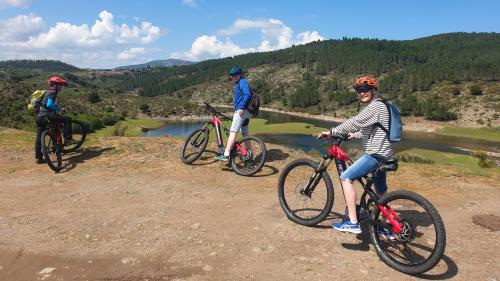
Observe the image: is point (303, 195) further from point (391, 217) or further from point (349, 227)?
point (391, 217)

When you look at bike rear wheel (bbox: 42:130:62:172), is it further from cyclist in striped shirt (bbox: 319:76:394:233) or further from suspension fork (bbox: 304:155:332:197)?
cyclist in striped shirt (bbox: 319:76:394:233)

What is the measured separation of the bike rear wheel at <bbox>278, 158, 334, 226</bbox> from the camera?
740 centimetres

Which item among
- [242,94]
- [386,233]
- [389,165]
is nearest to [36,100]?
[242,94]

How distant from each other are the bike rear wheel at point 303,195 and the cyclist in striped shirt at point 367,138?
68cm

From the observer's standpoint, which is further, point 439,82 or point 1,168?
point 439,82

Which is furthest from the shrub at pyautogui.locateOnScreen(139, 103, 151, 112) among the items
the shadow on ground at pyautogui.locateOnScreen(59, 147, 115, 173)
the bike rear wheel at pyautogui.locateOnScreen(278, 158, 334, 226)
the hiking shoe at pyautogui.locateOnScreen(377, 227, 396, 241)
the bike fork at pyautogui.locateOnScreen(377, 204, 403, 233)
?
the bike fork at pyautogui.locateOnScreen(377, 204, 403, 233)

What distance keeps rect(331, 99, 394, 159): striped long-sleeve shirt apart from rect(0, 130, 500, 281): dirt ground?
1.81 m

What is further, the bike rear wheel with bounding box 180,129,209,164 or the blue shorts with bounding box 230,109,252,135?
the bike rear wheel with bounding box 180,129,209,164

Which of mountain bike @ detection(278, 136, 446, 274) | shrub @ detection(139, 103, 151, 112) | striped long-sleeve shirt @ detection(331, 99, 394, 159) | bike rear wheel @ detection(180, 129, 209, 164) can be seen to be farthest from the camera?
shrub @ detection(139, 103, 151, 112)

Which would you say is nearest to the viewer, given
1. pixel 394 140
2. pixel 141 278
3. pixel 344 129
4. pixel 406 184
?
pixel 141 278

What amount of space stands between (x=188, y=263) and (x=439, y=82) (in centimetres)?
17315

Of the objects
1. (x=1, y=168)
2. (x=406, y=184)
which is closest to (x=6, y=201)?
(x=1, y=168)

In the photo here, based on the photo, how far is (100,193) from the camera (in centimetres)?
992

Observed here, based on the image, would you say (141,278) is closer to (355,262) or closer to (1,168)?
(355,262)
